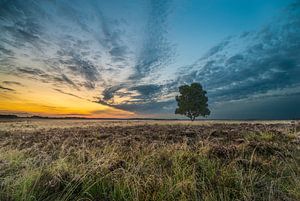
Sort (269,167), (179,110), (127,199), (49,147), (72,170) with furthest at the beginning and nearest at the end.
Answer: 1. (179,110)
2. (49,147)
3. (269,167)
4. (72,170)
5. (127,199)

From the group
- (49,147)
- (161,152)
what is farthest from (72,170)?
(49,147)

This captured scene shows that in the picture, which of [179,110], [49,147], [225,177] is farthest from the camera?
[179,110]

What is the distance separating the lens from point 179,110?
216 ft

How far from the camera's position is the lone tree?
65.0 meters

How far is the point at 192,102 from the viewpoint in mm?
64875

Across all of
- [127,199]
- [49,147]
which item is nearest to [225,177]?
[127,199]

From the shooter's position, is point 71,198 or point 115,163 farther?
point 115,163

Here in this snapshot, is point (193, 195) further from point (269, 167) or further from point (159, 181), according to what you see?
point (269, 167)

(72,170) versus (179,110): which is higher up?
(179,110)

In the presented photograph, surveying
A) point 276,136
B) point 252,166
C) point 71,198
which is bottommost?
point 71,198

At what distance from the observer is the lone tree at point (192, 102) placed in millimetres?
65000

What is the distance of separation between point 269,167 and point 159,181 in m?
2.80

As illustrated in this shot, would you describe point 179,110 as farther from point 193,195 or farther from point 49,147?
point 193,195

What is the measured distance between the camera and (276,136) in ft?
32.6
